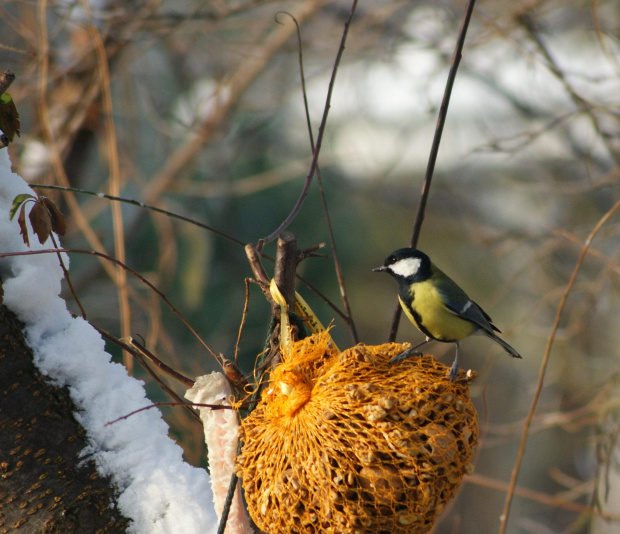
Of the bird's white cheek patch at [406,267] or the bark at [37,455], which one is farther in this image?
the bird's white cheek patch at [406,267]

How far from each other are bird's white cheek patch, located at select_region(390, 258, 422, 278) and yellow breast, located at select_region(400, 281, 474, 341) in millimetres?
30

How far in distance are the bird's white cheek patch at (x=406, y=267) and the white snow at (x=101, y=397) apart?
471 mm

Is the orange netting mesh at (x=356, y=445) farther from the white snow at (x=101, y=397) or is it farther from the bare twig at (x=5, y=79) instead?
the bare twig at (x=5, y=79)

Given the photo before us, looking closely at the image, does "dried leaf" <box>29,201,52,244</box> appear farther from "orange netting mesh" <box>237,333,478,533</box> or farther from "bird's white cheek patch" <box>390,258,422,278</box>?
"bird's white cheek patch" <box>390,258,422,278</box>

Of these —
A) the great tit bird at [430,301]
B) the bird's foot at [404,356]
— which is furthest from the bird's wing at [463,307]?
the bird's foot at [404,356]

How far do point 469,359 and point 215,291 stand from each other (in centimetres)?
265

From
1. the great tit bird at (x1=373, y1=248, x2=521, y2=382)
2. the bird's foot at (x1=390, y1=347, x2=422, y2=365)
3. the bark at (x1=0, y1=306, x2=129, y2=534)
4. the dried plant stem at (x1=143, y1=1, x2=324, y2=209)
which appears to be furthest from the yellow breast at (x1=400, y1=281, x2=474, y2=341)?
the dried plant stem at (x1=143, y1=1, x2=324, y2=209)

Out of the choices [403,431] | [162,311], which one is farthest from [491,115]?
[403,431]

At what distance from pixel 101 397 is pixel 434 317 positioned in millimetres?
544

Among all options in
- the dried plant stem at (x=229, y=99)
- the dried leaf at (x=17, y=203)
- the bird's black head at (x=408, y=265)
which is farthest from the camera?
the dried plant stem at (x=229, y=99)

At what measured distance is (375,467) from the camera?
734mm

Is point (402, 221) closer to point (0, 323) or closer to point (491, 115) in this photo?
point (491, 115)

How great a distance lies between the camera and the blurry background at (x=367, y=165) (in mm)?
2148

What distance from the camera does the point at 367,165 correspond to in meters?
3.06
